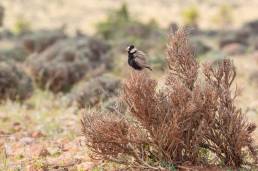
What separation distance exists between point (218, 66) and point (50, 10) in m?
82.6

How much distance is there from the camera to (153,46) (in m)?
26.4

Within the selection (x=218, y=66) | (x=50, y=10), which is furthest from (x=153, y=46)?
(x=50, y=10)

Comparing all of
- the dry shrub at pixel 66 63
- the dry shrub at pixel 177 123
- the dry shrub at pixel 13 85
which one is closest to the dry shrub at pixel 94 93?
the dry shrub at pixel 13 85

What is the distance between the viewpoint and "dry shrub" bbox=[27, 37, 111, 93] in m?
15.2

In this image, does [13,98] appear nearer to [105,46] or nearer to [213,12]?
[105,46]

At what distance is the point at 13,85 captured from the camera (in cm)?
1305

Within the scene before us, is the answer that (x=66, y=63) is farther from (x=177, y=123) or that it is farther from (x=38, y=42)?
(x=177, y=123)

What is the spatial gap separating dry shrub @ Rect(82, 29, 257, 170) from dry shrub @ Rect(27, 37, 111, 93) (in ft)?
25.8

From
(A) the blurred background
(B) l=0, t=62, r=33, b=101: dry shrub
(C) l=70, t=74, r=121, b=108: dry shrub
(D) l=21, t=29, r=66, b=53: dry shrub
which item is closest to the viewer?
(A) the blurred background

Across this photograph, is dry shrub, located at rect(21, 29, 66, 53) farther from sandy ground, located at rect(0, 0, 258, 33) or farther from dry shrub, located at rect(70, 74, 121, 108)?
sandy ground, located at rect(0, 0, 258, 33)

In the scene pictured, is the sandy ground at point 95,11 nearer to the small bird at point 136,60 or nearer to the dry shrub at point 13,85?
the dry shrub at point 13,85

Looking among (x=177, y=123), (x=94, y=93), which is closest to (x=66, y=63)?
(x=94, y=93)

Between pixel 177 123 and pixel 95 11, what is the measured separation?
85.6m

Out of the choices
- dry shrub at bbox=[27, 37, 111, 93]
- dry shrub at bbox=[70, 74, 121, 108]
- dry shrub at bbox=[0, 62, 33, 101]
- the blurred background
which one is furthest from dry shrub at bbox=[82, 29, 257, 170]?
dry shrub at bbox=[27, 37, 111, 93]
